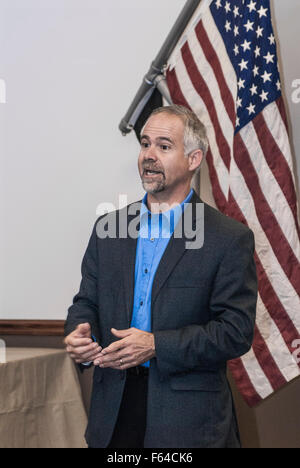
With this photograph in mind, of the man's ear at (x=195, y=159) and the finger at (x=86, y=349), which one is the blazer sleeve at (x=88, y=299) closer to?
the finger at (x=86, y=349)

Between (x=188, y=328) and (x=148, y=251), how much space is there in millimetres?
301

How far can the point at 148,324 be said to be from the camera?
1672 mm

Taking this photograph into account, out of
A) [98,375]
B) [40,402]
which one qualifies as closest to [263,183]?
[98,375]

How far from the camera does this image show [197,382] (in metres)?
1.61

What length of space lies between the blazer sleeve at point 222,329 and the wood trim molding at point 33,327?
5.12ft

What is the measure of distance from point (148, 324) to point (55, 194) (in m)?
1.64

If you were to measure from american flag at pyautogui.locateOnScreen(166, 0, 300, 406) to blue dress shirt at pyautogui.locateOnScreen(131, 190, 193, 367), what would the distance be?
63cm

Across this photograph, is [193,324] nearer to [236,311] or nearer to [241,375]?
[236,311]

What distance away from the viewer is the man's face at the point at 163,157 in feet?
5.78

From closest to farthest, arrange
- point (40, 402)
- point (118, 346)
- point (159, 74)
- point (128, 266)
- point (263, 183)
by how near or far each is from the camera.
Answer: point (118, 346) < point (128, 266) < point (263, 183) < point (40, 402) < point (159, 74)

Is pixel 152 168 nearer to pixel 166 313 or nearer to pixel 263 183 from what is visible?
pixel 166 313

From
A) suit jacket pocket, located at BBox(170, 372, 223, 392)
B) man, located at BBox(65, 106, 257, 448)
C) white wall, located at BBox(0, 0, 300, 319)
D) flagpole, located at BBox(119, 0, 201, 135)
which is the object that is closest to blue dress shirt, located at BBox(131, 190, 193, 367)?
man, located at BBox(65, 106, 257, 448)

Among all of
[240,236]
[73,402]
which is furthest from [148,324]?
[73,402]

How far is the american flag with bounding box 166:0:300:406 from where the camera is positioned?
7.57 ft
